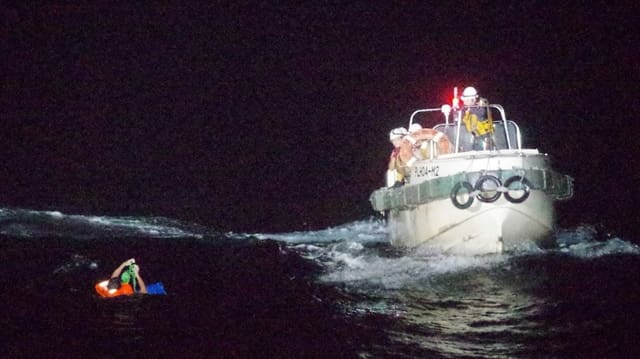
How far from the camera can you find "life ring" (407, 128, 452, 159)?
13.5 m

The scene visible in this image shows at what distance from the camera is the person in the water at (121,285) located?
1014cm

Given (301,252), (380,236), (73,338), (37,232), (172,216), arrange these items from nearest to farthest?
(73,338) < (301,252) < (37,232) < (380,236) < (172,216)

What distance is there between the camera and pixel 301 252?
15.8 meters

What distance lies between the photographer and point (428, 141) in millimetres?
13695

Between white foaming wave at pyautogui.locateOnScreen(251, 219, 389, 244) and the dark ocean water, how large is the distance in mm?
3938

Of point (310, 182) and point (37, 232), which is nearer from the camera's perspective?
point (37, 232)

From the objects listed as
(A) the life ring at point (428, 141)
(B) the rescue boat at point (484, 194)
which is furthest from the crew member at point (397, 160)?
(B) the rescue boat at point (484, 194)

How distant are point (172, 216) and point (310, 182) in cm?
2253

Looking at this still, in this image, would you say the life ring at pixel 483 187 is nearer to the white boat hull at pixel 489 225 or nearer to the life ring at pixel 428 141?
the white boat hull at pixel 489 225

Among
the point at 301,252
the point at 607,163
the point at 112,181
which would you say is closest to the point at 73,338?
the point at 301,252

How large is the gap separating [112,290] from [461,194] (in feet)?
20.1

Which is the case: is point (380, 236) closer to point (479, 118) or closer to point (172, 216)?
point (479, 118)

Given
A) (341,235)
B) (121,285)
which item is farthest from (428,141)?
(341,235)

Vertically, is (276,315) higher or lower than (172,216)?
lower
